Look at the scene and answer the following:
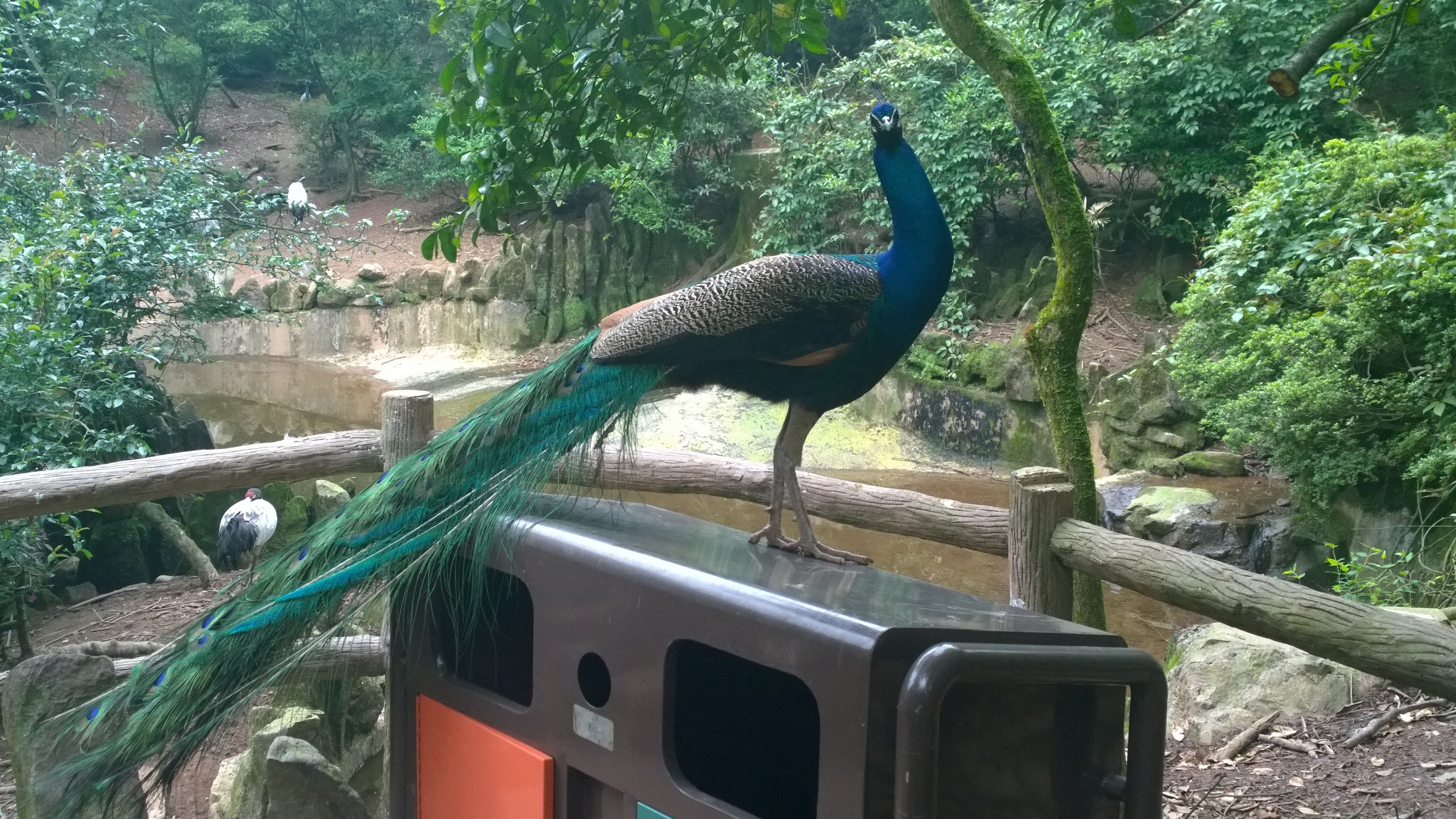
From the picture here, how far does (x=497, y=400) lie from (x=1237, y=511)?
16.0ft

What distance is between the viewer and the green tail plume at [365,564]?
67.4 inches

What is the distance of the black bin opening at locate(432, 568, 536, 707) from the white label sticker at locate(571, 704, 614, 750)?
45 centimetres

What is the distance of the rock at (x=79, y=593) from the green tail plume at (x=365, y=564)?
11.6 feet

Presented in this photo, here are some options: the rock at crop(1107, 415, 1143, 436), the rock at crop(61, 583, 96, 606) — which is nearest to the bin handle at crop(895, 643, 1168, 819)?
the rock at crop(61, 583, 96, 606)

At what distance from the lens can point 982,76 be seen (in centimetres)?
858

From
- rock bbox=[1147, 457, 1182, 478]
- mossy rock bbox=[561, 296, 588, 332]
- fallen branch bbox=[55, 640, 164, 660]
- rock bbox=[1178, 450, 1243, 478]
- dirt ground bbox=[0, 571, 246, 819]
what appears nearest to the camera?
fallen branch bbox=[55, 640, 164, 660]

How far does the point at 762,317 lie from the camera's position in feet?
6.36

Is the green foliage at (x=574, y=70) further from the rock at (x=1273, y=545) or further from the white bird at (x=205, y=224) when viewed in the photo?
the rock at (x=1273, y=545)

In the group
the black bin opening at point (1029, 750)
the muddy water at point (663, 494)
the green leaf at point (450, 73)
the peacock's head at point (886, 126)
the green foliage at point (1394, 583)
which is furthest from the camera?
the muddy water at point (663, 494)

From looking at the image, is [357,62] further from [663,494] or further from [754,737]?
[754,737]

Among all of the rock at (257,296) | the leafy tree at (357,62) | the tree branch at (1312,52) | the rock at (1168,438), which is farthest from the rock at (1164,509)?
the leafy tree at (357,62)

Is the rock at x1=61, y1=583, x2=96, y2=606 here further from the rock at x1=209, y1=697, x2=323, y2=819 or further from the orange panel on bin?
the orange panel on bin

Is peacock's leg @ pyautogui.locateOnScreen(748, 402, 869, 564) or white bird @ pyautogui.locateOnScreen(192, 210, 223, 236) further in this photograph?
white bird @ pyautogui.locateOnScreen(192, 210, 223, 236)

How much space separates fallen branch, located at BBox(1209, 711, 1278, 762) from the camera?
2.92 metres
